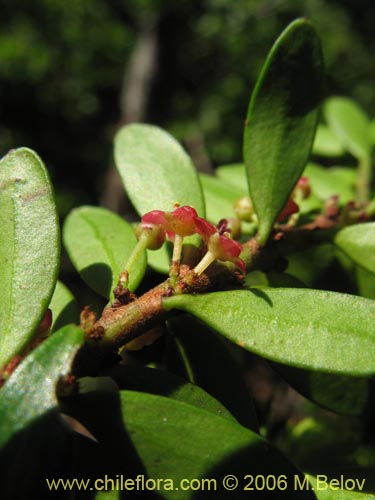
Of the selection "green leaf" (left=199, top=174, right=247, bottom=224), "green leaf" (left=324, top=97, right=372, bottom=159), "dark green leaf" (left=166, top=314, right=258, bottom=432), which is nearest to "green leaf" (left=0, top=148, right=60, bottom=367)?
"dark green leaf" (left=166, top=314, right=258, bottom=432)

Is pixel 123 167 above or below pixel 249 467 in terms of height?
above

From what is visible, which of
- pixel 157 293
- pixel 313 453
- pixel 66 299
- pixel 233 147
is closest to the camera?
pixel 157 293

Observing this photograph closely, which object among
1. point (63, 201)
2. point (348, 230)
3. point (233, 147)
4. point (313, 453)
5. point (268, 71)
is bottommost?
point (63, 201)

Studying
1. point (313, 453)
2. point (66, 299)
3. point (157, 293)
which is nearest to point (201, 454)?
point (157, 293)

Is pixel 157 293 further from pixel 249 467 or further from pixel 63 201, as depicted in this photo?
pixel 63 201

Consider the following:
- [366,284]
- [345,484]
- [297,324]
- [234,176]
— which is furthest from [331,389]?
[234,176]

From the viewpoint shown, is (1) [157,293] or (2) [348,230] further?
(2) [348,230]

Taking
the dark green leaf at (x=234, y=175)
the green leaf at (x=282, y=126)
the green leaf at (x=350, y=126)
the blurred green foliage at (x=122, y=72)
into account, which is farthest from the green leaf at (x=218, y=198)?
the blurred green foliage at (x=122, y=72)

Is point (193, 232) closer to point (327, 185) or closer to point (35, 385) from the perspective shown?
point (35, 385)
